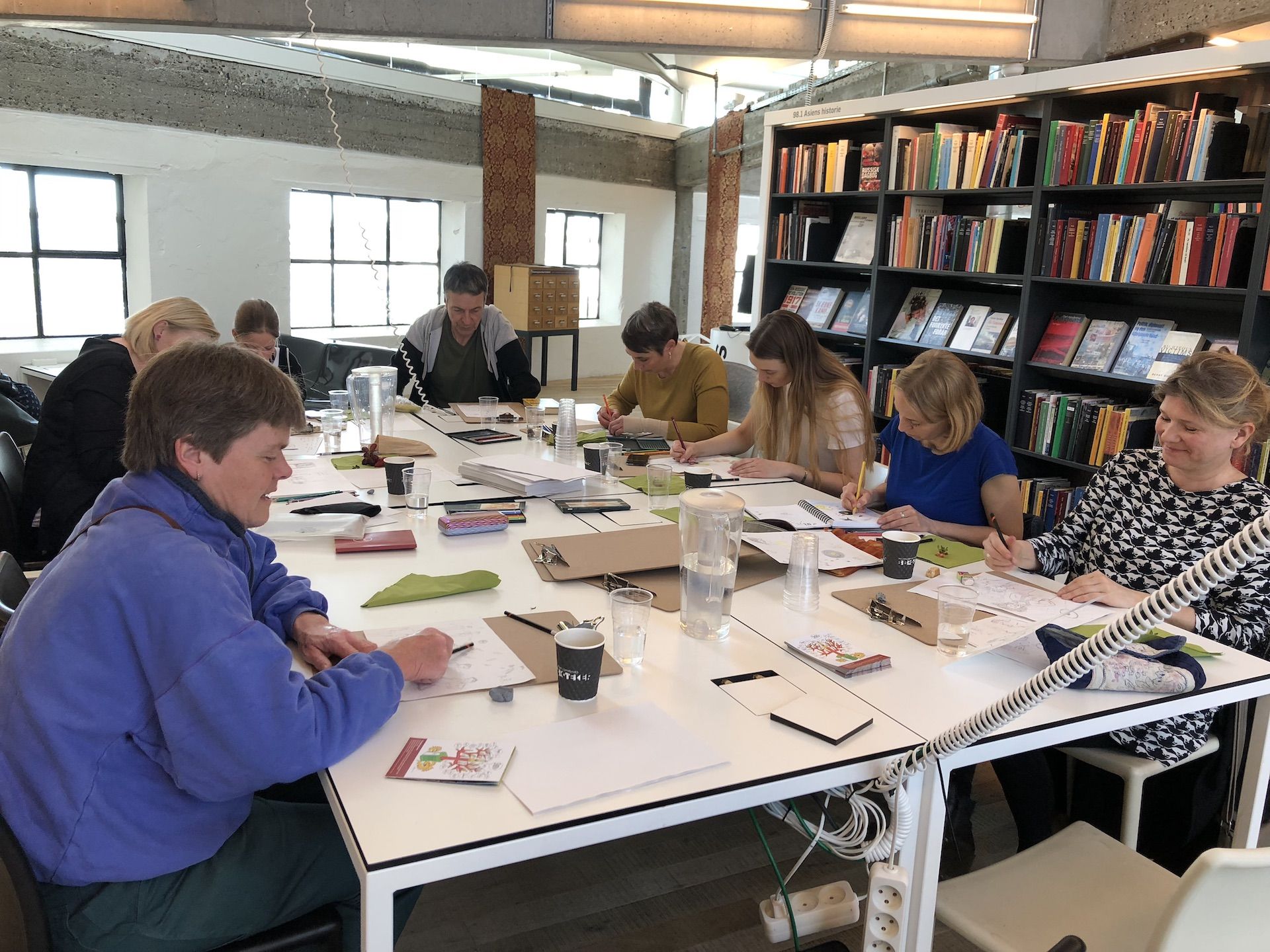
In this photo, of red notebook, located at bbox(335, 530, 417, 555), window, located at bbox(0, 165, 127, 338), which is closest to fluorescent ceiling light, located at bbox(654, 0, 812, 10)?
red notebook, located at bbox(335, 530, 417, 555)

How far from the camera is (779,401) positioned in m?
3.45

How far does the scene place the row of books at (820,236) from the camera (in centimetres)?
562

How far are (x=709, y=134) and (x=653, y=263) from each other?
5.71 feet

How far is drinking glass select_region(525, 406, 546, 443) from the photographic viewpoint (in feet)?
12.4

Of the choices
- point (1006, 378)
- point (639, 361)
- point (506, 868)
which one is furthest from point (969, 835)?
point (1006, 378)

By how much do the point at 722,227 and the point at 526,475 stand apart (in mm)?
8308

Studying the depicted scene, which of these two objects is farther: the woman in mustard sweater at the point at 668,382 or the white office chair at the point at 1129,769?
the woman in mustard sweater at the point at 668,382

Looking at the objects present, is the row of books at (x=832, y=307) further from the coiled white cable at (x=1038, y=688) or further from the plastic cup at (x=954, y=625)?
the coiled white cable at (x=1038, y=688)

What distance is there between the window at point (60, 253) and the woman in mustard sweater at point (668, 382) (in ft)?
17.1

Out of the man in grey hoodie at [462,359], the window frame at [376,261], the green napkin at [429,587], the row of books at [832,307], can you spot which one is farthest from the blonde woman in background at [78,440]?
the window frame at [376,261]

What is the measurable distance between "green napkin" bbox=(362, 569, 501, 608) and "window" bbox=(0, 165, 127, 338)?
660 centimetres

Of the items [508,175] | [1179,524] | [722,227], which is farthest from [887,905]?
[722,227]

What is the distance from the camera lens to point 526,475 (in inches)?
114

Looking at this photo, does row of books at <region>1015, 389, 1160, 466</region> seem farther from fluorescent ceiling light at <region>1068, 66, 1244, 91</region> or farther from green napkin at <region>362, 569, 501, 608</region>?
green napkin at <region>362, 569, 501, 608</region>
